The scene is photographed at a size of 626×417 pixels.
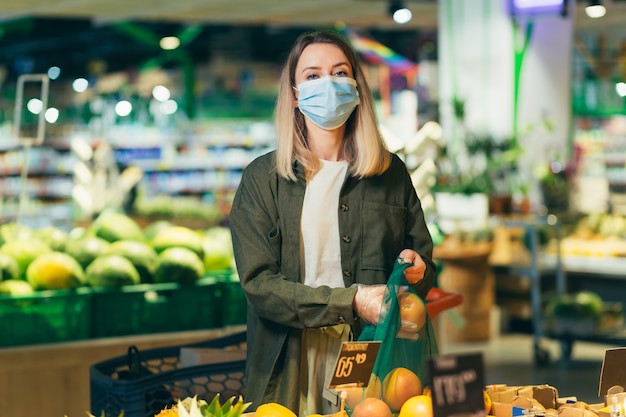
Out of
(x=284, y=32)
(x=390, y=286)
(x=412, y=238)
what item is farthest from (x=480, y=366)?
(x=284, y=32)

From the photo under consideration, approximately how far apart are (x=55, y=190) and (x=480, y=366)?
12.9 metres

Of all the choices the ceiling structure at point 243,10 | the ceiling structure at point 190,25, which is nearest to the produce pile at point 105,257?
the ceiling structure at point 190,25

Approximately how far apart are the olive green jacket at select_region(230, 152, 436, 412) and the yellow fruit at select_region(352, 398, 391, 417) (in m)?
0.36

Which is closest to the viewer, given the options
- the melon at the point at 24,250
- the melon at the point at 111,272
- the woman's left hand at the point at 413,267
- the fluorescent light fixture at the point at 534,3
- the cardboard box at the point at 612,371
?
the cardboard box at the point at 612,371

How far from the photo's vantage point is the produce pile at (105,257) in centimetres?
380

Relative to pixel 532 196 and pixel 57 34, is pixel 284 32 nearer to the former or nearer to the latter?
pixel 57 34

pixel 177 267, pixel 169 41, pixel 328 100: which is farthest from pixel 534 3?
pixel 328 100

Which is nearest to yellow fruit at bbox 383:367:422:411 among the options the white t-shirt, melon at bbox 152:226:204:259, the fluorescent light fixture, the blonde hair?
the white t-shirt

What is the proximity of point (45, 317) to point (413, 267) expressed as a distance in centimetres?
202

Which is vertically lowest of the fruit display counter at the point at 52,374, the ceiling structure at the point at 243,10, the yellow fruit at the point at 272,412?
the fruit display counter at the point at 52,374

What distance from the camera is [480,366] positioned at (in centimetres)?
172

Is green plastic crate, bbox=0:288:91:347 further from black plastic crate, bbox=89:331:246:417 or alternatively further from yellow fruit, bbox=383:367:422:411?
yellow fruit, bbox=383:367:422:411

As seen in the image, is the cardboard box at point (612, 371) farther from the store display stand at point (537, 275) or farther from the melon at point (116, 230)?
the store display stand at point (537, 275)

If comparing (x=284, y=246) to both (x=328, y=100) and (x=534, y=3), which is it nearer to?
(x=328, y=100)
